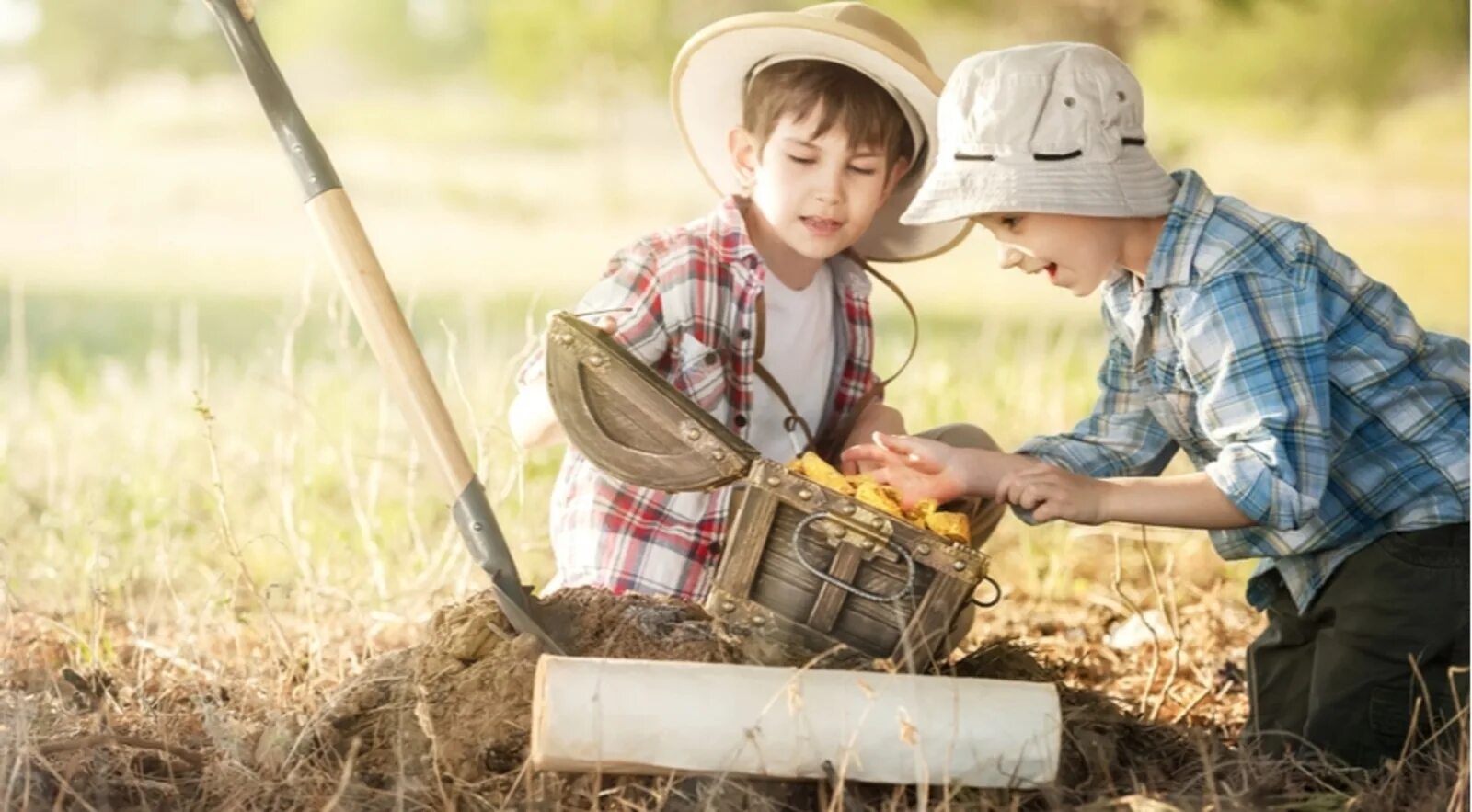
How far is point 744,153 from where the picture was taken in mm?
3475

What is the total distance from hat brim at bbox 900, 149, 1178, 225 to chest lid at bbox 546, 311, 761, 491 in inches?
21.2

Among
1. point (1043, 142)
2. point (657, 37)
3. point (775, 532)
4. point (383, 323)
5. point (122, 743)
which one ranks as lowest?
point (122, 743)

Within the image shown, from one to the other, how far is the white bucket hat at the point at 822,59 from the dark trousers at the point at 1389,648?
43.2 inches

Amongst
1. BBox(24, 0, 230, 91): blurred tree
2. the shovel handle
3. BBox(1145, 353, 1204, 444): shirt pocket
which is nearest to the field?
the shovel handle

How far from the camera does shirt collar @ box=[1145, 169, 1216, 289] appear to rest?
287 centimetres

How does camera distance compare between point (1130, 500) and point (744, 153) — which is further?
point (744, 153)

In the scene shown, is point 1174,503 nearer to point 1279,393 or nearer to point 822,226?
point 1279,393

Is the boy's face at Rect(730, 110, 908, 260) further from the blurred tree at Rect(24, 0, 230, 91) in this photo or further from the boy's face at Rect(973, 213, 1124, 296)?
the blurred tree at Rect(24, 0, 230, 91)

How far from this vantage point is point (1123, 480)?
9.15ft

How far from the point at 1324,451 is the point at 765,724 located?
1.04 metres

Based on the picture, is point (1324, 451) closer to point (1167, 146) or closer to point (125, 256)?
point (1167, 146)

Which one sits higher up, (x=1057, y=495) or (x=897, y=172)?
(x=897, y=172)

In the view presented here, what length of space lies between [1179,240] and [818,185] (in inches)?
28.4

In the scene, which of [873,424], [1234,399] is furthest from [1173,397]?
[873,424]
